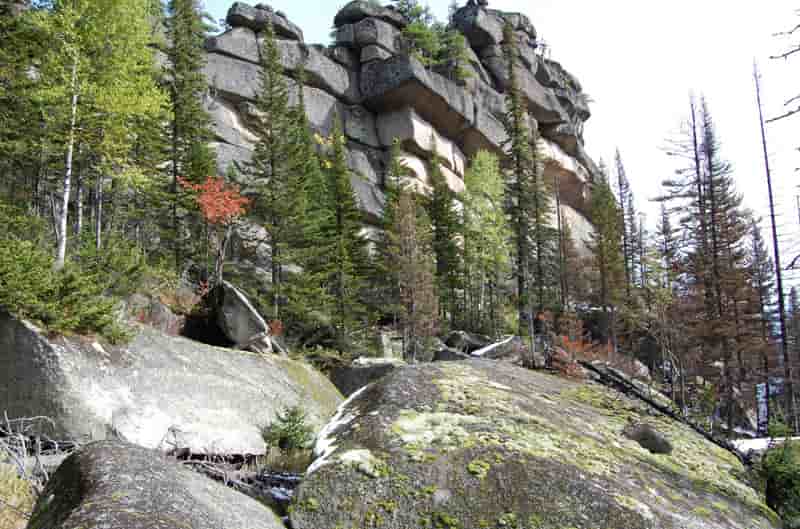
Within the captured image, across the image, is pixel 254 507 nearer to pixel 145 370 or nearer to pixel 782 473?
pixel 782 473

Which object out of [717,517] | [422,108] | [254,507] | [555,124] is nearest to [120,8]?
[254,507]

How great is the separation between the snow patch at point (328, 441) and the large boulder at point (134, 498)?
390 mm

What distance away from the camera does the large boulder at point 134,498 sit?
223 cm

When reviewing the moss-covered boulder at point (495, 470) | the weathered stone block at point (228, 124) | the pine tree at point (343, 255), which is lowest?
the moss-covered boulder at point (495, 470)

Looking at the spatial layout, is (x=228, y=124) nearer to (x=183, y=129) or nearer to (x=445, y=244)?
(x=183, y=129)

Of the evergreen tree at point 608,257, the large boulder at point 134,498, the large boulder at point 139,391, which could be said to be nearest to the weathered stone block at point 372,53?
the evergreen tree at point 608,257

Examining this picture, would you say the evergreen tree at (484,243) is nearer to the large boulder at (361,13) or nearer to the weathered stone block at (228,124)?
the weathered stone block at (228,124)

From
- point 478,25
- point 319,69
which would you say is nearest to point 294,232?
point 319,69

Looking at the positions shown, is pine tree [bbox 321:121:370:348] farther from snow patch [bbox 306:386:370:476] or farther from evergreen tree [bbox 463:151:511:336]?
snow patch [bbox 306:386:370:476]

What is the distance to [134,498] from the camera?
241 cm

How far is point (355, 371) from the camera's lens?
694 inches

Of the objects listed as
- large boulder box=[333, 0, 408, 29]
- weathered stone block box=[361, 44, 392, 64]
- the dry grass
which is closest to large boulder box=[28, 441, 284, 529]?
the dry grass

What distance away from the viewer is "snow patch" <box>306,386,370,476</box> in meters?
3.25

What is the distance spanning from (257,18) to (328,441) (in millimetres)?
51425
